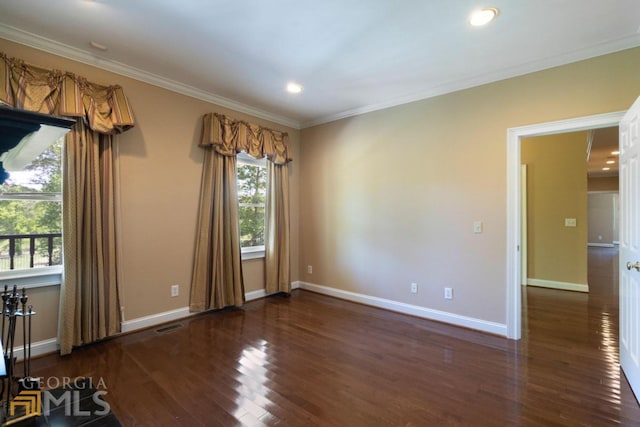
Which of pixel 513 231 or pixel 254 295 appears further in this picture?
pixel 254 295

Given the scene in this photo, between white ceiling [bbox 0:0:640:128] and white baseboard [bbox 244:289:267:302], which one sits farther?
white baseboard [bbox 244:289:267:302]

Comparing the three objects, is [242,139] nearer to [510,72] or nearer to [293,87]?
[293,87]

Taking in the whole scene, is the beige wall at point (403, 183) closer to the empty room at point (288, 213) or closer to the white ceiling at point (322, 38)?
the empty room at point (288, 213)

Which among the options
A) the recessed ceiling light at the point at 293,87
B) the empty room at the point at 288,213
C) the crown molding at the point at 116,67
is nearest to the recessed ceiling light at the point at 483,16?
the empty room at the point at 288,213

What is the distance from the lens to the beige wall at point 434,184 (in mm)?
2820

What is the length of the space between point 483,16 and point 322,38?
121 cm

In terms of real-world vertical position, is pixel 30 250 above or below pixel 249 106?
below

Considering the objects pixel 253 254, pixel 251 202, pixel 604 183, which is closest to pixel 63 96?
pixel 251 202

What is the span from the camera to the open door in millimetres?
2061

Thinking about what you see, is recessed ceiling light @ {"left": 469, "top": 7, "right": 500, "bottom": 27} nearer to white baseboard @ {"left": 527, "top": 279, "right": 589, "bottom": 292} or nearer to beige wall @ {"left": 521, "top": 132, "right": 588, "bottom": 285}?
beige wall @ {"left": 521, "top": 132, "right": 588, "bottom": 285}

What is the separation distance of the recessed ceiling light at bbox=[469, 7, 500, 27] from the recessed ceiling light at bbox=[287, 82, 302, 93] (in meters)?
1.81

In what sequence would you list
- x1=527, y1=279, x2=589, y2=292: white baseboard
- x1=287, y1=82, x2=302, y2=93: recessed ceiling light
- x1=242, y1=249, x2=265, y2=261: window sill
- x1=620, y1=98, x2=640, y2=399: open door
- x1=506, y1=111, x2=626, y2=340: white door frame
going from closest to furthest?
x1=620, y1=98, x2=640, y2=399: open door → x1=506, y1=111, x2=626, y2=340: white door frame → x1=287, y1=82, x2=302, y2=93: recessed ceiling light → x1=242, y1=249, x2=265, y2=261: window sill → x1=527, y1=279, x2=589, y2=292: white baseboard

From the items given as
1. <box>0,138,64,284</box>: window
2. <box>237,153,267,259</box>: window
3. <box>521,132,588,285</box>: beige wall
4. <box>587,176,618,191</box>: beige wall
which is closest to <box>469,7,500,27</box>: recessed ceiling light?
<box>237,153,267,259</box>: window

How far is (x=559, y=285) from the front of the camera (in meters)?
4.97
